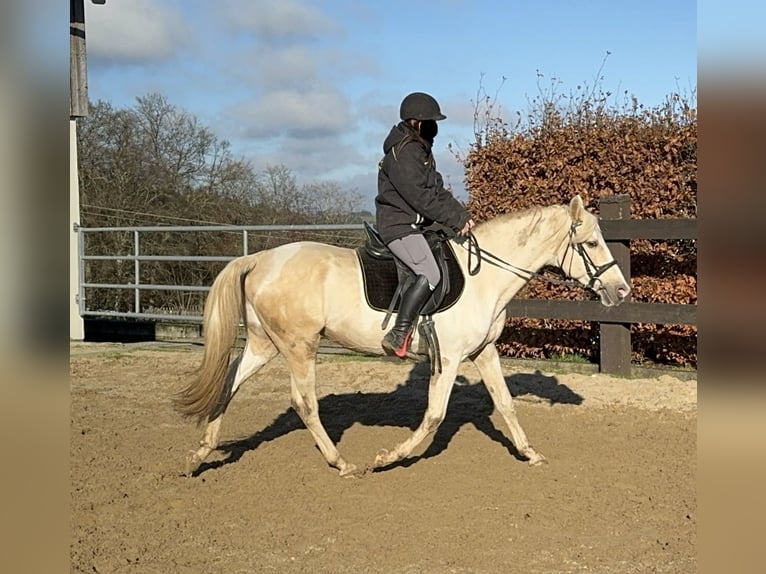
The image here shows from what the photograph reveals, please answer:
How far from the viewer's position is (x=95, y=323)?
12375 millimetres

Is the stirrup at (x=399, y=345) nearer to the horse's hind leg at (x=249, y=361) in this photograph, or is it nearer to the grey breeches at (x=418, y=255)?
the grey breeches at (x=418, y=255)

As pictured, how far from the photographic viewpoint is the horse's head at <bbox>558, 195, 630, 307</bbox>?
489 centimetres

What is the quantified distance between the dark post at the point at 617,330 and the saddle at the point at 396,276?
3456mm

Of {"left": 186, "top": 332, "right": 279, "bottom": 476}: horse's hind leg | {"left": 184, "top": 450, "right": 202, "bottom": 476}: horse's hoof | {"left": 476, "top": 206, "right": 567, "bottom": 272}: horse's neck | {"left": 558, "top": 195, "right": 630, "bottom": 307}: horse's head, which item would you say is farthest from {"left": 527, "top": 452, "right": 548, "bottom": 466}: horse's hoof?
{"left": 184, "top": 450, "right": 202, "bottom": 476}: horse's hoof

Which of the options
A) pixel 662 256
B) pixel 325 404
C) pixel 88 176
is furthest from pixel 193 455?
pixel 88 176

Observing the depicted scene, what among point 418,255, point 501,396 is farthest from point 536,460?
point 418,255

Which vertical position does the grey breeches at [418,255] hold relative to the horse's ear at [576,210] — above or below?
below

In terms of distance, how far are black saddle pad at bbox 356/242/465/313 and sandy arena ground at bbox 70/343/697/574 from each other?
1.08m

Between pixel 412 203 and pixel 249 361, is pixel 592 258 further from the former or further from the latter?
pixel 249 361

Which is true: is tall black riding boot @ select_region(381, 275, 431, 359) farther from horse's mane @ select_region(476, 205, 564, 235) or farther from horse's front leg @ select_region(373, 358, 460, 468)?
horse's mane @ select_region(476, 205, 564, 235)

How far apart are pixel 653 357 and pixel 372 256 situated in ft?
15.4

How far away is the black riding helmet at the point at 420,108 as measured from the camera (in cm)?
465

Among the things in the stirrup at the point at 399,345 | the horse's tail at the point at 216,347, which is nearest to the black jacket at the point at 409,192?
the stirrup at the point at 399,345
